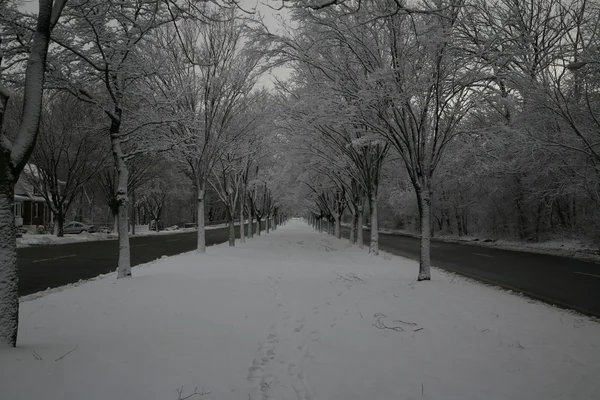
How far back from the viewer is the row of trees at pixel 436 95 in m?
8.55

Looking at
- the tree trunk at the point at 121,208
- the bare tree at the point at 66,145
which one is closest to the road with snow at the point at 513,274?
the tree trunk at the point at 121,208

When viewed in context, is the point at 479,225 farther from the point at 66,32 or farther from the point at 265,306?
the point at 66,32

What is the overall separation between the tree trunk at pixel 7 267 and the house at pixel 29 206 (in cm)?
3310

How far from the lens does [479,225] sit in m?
32.6

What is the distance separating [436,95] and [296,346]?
680cm

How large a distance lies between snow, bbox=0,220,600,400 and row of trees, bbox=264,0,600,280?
143 inches

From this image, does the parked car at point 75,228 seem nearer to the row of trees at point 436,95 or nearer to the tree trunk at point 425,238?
the row of trees at point 436,95

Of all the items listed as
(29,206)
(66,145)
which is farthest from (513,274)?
(29,206)

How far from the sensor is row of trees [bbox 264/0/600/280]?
8.55m

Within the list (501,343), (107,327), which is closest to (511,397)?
(501,343)

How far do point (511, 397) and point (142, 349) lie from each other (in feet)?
12.9

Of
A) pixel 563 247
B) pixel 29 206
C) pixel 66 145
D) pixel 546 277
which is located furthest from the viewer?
pixel 29 206

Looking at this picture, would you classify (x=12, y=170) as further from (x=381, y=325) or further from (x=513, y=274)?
(x=513, y=274)

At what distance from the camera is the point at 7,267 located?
388 centimetres
